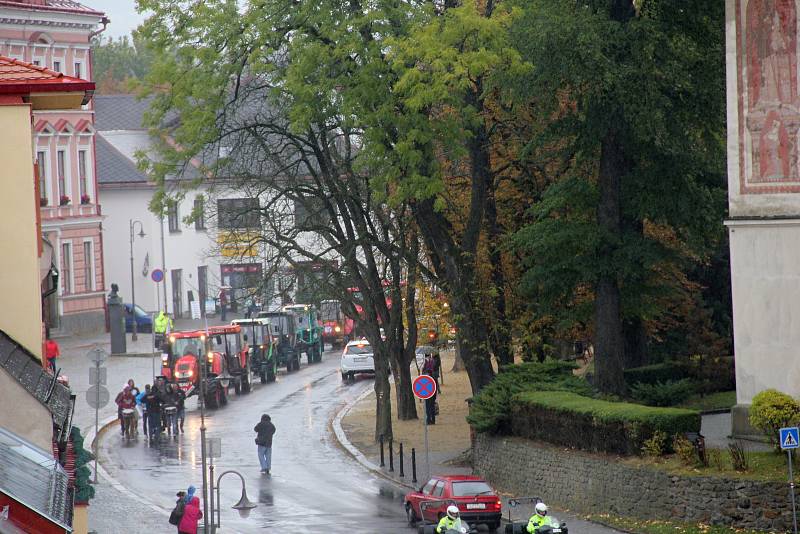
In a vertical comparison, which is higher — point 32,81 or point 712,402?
point 32,81

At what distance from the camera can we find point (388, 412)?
137 feet

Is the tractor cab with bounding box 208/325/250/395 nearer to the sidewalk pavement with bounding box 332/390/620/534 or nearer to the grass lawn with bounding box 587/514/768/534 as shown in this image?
the sidewalk pavement with bounding box 332/390/620/534

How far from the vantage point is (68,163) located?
70562 mm

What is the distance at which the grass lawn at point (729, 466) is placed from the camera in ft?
84.2

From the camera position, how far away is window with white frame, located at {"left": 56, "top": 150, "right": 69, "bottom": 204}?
7006 cm

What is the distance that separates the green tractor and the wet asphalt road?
35.2 feet

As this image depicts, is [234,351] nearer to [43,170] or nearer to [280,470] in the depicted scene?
[280,470]

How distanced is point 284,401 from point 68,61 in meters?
25.1

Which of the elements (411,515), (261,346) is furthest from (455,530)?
(261,346)

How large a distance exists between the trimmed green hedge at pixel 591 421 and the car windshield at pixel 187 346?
64.1ft

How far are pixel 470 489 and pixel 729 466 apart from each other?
493 cm

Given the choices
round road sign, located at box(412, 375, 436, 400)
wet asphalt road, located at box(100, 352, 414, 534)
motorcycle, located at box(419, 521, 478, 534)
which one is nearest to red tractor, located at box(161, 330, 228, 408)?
wet asphalt road, located at box(100, 352, 414, 534)

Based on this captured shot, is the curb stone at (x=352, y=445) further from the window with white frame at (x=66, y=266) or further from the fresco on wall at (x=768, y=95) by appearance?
the window with white frame at (x=66, y=266)

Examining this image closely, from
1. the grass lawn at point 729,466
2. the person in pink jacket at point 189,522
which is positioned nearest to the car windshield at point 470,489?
the grass lawn at point 729,466
